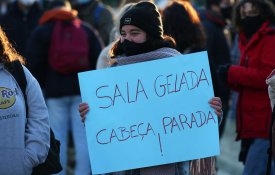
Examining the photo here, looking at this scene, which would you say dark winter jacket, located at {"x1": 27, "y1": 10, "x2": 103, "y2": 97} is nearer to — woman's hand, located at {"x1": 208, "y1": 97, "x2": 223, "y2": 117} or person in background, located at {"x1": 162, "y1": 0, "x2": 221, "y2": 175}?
person in background, located at {"x1": 162, "y1": 0, "x2": 221, "y2": 175}

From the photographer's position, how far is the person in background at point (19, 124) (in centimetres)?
424

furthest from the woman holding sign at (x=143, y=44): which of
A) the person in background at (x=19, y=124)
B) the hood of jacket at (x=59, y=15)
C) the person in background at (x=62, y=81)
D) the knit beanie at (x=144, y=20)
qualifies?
the hood of jacket at (x=59, y=15)

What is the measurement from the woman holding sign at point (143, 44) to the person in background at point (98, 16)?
13.3ft

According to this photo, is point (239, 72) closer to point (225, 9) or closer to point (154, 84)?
point (154, 84)

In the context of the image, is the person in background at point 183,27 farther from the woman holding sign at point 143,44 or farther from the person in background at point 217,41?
the woman holding sign at point 143,44

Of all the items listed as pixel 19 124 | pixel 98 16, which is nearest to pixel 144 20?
pixel 19 124

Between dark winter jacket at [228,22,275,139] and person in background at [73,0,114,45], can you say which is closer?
dark winter jacket at [228,22,275,139]

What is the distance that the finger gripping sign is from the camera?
4344 millimetres

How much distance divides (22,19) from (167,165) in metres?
5.91

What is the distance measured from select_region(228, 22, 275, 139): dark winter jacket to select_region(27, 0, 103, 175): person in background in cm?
199

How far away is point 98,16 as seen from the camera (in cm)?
867

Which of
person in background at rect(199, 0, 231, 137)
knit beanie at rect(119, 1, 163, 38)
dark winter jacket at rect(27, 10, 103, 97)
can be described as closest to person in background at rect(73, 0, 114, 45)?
dark winter jacket at rect(27, 10, 103, 97)

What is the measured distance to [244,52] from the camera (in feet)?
20.1

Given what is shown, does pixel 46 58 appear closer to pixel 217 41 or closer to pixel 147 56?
pixel 217 41
